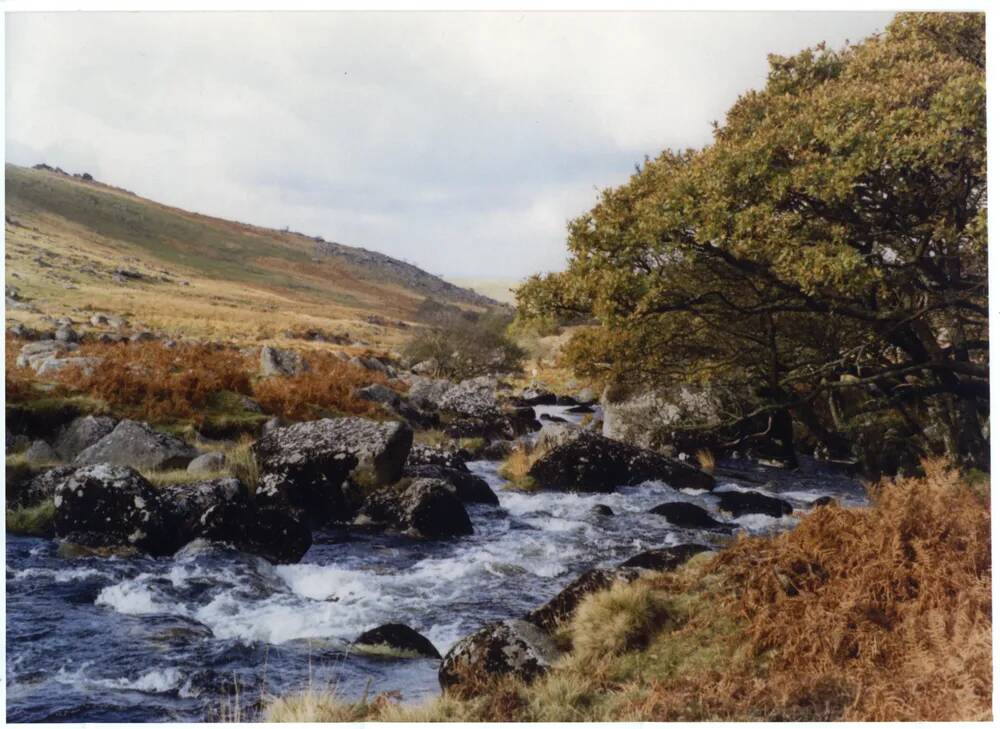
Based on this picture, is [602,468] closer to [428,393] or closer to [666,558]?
[666,558]

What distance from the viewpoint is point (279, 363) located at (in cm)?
1872

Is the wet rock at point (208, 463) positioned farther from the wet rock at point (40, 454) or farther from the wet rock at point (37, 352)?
the wet rock at point (37, 352)

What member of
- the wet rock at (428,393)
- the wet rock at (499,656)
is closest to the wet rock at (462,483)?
the wet rock at (499,656)

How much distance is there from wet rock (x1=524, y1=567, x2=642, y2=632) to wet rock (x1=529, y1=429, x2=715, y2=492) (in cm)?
662

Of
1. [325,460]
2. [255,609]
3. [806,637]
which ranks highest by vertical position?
[806,637]

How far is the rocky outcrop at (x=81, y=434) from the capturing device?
438 inches

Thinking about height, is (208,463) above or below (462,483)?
below

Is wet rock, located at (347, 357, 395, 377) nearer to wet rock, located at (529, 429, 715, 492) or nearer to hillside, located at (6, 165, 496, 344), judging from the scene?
hillside, located at (6, 165, 496, 344)

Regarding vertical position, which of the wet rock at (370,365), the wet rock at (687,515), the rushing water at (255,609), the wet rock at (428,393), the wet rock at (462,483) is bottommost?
the rushing water at (255,609)

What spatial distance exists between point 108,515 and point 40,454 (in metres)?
2.27

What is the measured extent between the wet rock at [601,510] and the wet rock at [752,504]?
2.19 meters

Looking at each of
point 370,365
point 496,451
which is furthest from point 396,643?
point 370,365

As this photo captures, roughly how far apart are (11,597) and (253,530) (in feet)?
9.27

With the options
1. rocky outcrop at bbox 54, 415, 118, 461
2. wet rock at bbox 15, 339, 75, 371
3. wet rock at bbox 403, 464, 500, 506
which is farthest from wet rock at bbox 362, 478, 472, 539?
wet rock at bbox 15, 339, 75, 371
